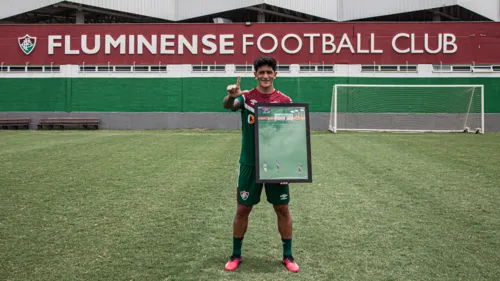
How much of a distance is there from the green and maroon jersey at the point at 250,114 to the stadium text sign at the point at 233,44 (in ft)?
65.8

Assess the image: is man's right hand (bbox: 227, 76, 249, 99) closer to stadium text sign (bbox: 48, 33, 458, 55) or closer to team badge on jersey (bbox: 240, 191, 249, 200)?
team badge on jersey (bbox: 240, 191, 249, 200)

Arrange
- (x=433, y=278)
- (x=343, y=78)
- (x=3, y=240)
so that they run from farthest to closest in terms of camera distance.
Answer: (x=343, y=78), (x=3, y=240), (x=433, y=278)

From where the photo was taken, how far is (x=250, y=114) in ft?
12.3

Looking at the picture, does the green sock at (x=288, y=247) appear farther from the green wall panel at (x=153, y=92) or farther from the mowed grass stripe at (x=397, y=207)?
the green wall panel at (x=153, y=92)

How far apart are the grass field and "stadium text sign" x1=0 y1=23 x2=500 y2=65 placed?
14.2 meters

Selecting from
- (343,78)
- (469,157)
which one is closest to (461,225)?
(469,157)

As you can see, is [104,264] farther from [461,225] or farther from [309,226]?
[461,225]

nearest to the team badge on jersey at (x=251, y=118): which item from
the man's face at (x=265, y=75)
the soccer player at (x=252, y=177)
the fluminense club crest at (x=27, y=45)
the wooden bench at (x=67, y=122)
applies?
the soccer player at (x=252, y=177)

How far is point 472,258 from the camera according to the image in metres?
4.03

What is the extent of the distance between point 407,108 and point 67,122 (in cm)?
1767

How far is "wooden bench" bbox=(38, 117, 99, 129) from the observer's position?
22828mm

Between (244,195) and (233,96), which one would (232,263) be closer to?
(244,195)

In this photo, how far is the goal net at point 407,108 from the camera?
71.5 ft

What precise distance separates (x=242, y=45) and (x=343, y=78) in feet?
18.6
